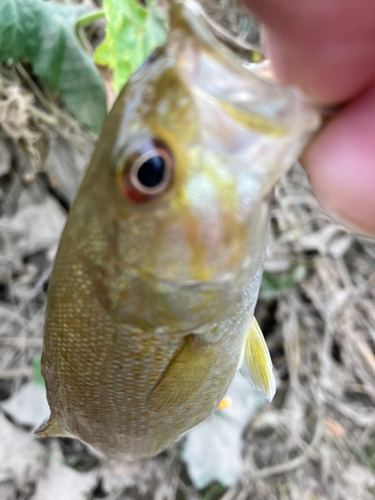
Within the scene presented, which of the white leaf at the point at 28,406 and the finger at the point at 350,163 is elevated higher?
the finger at the point at 350,163

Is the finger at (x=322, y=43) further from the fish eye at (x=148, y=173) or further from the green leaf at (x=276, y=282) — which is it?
the green leaf at (x=276, y=282)

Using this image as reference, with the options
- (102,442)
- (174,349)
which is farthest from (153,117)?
(102,442)

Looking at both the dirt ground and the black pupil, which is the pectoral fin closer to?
the black pupil

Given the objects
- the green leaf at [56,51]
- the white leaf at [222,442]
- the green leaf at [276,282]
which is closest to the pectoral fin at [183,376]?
the green leaf at [56,51]

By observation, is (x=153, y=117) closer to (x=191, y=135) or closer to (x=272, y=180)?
(x=191, y=135)

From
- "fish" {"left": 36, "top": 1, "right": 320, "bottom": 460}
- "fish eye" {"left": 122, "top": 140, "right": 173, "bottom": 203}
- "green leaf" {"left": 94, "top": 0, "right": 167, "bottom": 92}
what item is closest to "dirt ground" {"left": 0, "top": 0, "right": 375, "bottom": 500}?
"green leaf" {"left": 94, "top": 0, "right": 167, "bottom": 92}

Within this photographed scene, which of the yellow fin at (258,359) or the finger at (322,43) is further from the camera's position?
the yellow fin at (258,359)

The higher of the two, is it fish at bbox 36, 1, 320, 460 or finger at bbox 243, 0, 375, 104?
finger at bbox 243, 0, 375, 104
